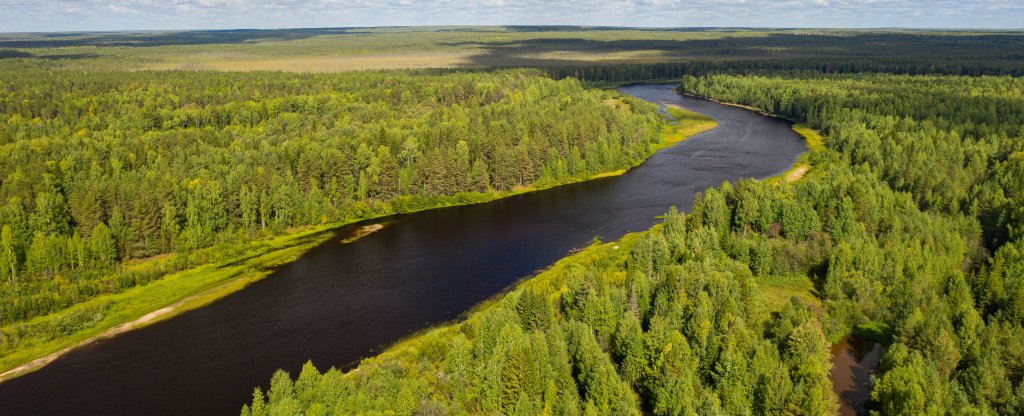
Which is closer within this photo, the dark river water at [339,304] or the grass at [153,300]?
the dark river water at [339,304]

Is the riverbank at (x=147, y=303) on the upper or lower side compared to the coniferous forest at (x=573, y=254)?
lower

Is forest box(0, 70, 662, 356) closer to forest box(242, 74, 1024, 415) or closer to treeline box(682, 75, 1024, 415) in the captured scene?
forest box(242, 74, 1024, 415)

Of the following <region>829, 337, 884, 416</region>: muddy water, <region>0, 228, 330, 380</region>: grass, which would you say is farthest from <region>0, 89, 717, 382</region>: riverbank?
<region>829, 337, 884, 416</region>: muddy water

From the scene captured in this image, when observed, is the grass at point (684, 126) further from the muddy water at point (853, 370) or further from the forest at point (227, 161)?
the muddy water at point (853, 370)

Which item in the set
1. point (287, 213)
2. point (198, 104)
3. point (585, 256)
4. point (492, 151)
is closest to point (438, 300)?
point (585, 256)

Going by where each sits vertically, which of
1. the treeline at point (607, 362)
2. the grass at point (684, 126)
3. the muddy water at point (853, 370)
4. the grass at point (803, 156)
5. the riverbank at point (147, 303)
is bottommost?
the muddy water at point (853, 370)

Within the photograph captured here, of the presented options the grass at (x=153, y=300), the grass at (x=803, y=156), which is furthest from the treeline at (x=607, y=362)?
the grass at (x=803, y=156)

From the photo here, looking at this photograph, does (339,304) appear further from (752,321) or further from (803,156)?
(803,156)

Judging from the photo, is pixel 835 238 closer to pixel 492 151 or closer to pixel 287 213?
pixel 492 151
